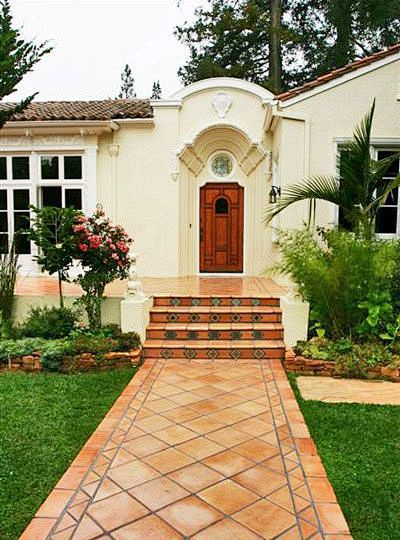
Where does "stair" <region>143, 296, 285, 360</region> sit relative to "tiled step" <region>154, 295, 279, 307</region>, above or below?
below

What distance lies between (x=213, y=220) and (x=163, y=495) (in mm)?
9161

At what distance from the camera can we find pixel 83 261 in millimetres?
6969

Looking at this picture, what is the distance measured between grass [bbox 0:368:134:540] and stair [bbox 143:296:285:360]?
3.43ft

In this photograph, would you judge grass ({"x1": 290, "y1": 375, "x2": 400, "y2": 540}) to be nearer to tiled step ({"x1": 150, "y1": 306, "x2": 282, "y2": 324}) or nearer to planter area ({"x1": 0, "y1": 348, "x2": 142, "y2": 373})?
tiled step ({"x1": 150, "y1": 306, "x2": 282, "y2": 324})

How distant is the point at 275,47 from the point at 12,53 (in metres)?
16.4

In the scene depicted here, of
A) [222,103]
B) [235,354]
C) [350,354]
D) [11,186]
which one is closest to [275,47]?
[222,103]

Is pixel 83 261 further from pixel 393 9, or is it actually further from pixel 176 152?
pixel 393 9

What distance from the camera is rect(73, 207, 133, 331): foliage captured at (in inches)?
267

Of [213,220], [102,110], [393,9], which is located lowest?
[213,220]

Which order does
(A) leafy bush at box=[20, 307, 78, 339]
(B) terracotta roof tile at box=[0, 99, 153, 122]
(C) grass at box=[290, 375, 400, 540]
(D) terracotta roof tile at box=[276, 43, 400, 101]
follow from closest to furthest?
1. (C) grass at box=[290, 375, 400, 540]
2. (A) leafy bush at box=[20, 307, 78, 339]
3. (D) terracotta roof tile at box=[276, 43, 400, 101]
4. (B) terracotta roof tile at box=[0, 99, 153, 122]

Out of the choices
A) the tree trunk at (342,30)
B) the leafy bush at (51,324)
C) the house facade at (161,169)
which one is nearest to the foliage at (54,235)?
the leafy bush at (51,324)

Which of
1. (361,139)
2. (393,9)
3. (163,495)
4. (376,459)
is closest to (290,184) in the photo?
(361,139)

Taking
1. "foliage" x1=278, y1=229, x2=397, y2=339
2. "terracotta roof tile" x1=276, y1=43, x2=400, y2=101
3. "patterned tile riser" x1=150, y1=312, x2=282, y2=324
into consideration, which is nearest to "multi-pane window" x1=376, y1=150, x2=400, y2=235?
"terracotta roof tile" x1=276, y1=43, x2=400, y2=101

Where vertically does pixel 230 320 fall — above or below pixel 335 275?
below
